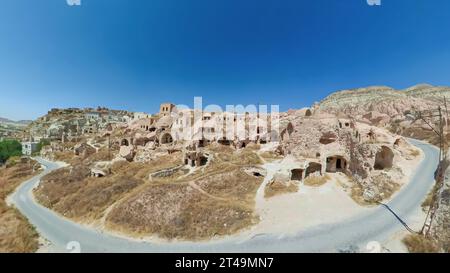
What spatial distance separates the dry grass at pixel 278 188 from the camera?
2184cm

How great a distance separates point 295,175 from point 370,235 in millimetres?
11640

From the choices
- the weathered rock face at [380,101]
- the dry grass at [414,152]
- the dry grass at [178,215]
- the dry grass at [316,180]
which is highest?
the weathered rock face at [380,101]

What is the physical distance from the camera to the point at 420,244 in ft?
40.4

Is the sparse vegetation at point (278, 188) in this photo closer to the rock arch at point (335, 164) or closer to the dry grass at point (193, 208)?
the dry grass at point (193, 208)

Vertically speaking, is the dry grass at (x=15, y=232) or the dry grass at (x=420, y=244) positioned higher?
the dry grass at (x=420, y=244)

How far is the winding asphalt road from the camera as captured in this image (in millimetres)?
13566

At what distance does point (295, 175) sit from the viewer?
25.1 metres

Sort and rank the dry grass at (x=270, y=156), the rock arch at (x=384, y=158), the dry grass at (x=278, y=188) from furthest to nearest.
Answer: the dry grass at (x=270, y=156) → the rock arch at (x=384, y=158) → the dry grass at (x=278, y=188)

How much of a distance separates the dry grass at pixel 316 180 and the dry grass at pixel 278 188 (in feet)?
4.73

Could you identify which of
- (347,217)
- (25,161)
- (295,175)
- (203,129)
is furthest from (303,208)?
(25,161)

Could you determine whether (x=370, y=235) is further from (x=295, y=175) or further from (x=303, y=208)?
(x=295, y=175)

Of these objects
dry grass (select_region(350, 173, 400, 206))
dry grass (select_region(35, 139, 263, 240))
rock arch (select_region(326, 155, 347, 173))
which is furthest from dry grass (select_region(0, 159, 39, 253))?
rock arch (select_region(326, 155, 347, 173))

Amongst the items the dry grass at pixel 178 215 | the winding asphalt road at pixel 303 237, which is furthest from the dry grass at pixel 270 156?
the winding asphalt road at pixel 303 237

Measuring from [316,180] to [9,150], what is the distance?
10405 cm
